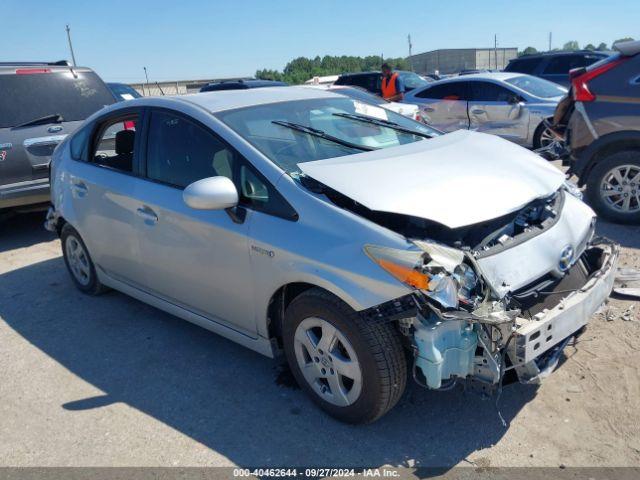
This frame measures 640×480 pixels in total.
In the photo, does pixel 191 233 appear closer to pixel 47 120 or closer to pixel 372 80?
pixel 47 120

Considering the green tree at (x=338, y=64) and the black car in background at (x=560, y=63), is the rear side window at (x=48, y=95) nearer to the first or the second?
the black car in background at (x=560, y=63)

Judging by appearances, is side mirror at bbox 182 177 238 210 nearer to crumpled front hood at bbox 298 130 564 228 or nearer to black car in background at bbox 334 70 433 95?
crumpled front hood at bbox 298 130 564 228

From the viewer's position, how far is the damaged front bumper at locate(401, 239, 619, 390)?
254 centimetres

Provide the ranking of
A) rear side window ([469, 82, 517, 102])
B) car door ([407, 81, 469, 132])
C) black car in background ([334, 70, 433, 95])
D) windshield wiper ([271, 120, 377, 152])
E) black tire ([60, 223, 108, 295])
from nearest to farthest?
windshield wiper ([271, 120, 377, 152])
black tire ([60, 223, 108, 295])
rear side window ([469, 82, 517, 102])
car door ([407, 81, 469, 132])
black car in background ([334, 70, 433, 95])

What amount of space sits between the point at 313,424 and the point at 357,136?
195 centimetres

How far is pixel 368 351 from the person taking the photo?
2688 mm

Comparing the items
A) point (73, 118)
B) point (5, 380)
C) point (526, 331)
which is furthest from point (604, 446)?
point (73, 118)

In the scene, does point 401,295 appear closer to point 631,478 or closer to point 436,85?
point 631,478

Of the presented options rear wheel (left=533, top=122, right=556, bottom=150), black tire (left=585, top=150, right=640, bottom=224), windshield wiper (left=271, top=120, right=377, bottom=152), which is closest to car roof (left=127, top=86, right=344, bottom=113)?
windshield wiper (left=271, top=120, right=377, bottom=152)

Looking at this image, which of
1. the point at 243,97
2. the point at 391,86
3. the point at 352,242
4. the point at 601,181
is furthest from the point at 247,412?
the point at 391,86

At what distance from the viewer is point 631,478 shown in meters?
2.53

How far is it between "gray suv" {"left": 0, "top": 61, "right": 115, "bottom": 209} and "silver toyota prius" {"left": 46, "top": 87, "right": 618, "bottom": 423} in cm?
290

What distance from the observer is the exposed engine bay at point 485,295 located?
253 cm

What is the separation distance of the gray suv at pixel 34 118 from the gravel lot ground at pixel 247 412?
278 cm
